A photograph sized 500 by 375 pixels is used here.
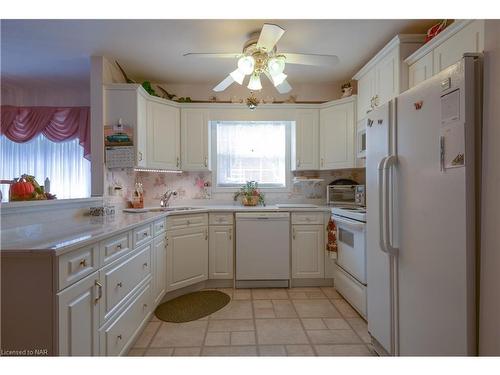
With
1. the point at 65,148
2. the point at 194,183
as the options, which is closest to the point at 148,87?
the point at 194,183

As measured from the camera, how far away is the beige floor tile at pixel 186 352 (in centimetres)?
177

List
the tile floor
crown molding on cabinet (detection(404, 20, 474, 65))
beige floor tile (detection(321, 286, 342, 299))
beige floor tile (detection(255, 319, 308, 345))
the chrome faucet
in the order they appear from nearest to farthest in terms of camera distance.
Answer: crown molding on cabinet (detection(404, 20, 474, 65)) → the tile floor → beige floor tile (detection(255, 319, 308, 345)) → beige floor tile (detection(321, 286, 342, 299)) → the chrome faucet

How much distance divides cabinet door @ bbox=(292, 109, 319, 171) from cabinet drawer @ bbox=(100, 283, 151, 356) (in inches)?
88.1

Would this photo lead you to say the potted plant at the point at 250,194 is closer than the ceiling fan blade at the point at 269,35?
No

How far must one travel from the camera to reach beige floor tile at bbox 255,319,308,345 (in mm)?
1937

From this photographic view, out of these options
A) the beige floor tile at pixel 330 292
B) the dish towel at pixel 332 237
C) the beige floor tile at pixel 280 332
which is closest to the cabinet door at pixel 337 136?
the dish towel at pixel 332 237

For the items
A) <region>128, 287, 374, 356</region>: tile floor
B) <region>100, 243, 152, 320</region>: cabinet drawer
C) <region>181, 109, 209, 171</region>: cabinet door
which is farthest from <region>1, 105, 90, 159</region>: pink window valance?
<region>128, 287, 374, 356</region>: tile floor

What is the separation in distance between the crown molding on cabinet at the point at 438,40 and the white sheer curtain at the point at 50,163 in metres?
4.03

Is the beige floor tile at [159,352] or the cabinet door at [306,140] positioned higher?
the cabinet door at [306,140]

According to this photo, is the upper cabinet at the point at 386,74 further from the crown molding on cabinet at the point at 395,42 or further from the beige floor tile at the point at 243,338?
the beige floor tile at the point at 243,338

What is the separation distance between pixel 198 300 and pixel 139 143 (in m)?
1.75

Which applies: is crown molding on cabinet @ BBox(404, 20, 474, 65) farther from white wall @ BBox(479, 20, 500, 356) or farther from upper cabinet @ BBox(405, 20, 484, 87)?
white wall @ BBox(479, 20, 500, 356)

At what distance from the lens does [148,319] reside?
2107 millimetres

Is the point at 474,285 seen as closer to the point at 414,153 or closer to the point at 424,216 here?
the point at 424,216
